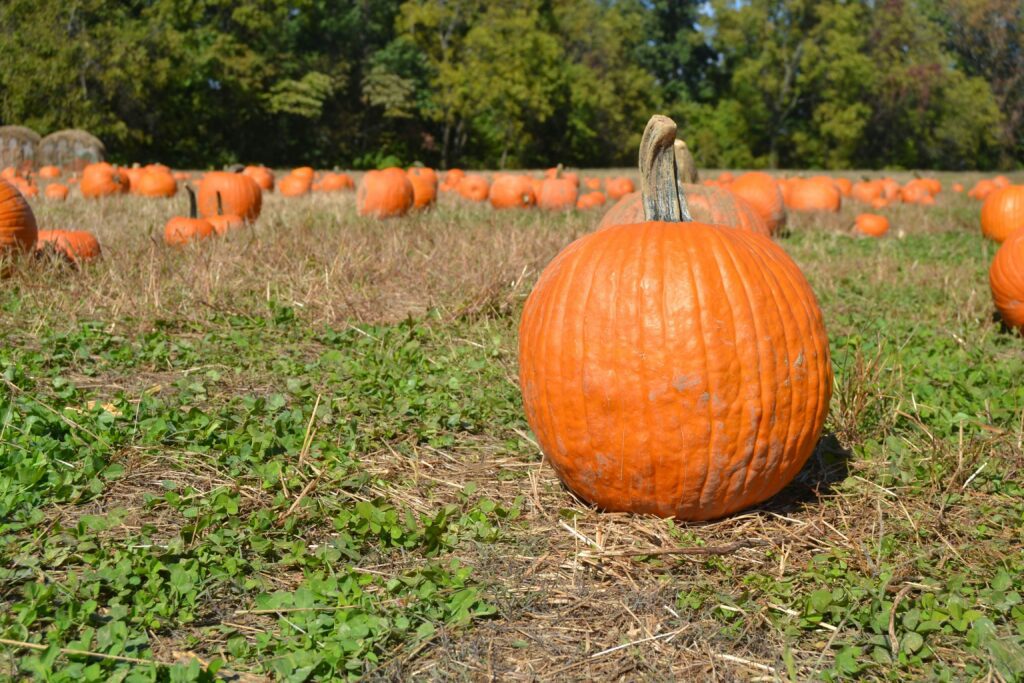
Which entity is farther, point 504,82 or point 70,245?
point 504,82

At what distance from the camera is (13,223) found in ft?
19.7

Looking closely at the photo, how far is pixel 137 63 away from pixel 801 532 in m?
30.4

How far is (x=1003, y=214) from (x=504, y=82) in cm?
2966

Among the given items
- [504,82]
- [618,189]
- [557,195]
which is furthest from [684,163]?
[504,82]

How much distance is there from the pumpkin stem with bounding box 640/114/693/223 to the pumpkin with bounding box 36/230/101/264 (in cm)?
435

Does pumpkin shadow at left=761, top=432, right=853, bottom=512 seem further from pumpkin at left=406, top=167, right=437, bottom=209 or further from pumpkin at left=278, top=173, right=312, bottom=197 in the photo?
pumpkin at left=278, top=173, right=312, bottom=197

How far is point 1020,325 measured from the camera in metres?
5.42

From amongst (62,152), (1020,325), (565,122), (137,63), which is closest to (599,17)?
(565,122)

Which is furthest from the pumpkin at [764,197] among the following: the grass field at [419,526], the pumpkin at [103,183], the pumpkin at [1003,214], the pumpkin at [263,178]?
the pumpkin at [263,178]

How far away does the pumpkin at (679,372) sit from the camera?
111 inches

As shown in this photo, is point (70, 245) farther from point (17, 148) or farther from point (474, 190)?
point (17, 148)

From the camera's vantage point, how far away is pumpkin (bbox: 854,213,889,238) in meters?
11.0

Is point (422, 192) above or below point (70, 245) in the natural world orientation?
above

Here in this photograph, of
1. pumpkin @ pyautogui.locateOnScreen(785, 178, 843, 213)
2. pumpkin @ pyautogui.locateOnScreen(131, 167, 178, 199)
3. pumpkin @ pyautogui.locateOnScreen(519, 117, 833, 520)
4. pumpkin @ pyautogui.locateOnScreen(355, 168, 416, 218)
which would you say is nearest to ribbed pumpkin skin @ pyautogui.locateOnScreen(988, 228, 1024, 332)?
pumpkin @ pyautogui.locateOnScreen(519, 117, 833, 520)
